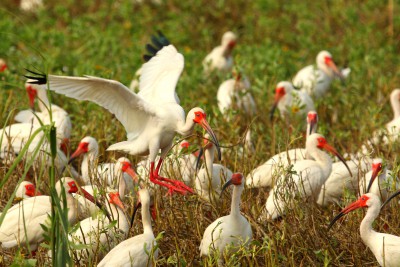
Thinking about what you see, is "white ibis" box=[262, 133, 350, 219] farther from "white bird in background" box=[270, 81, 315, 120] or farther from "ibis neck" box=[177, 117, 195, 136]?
"white bird in background" box=[270, 81, 315, 120]

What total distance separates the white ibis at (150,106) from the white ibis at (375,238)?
1.07 meters

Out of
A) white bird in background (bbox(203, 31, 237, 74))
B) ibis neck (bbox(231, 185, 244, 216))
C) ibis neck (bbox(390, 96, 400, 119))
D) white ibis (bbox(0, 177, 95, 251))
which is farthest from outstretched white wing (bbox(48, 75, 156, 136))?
white bird in background (bbox(203, 31, 237, 74))

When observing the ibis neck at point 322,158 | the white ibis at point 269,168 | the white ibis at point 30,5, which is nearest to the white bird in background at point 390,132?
the ibis neck at point 322,158

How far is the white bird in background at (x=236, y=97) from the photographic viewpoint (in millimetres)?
8719

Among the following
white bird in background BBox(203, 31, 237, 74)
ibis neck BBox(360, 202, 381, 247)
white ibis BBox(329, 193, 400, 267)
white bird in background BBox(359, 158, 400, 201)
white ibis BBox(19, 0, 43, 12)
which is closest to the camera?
white ibis BBox(329, 193, 400, 267)

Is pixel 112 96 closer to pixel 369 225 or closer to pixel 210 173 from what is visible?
pixel 210 173

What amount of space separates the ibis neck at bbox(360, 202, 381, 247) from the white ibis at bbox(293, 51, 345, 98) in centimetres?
411

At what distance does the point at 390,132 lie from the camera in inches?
313

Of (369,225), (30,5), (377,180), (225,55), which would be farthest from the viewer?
(30,5)

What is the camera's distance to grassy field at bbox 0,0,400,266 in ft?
17.6

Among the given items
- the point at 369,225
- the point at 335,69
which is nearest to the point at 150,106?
the point at 369,225

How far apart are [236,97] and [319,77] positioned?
5.43ft

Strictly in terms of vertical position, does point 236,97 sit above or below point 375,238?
above

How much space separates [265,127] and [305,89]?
1.35 meters
